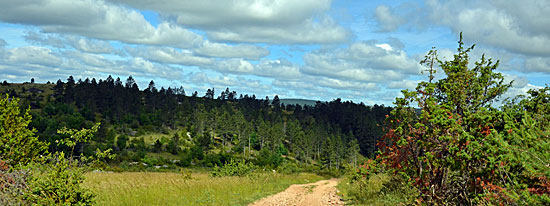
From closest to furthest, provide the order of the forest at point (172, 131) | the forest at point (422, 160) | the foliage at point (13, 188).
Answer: the forest at point (422, 160)
the foliage at point (13, 188)
the forest at point (172, 131)

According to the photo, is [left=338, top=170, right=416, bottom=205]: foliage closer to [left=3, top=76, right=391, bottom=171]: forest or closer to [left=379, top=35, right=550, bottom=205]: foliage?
[left=379, top=35, right=550, bottom=205]: foliage

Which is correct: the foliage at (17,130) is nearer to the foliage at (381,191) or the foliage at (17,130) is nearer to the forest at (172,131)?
the foliage at (381,191)

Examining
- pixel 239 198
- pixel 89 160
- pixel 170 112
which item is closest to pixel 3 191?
pixel 89 160

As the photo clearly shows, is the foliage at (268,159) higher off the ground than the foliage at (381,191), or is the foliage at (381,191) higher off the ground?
the foliage at (381,191)

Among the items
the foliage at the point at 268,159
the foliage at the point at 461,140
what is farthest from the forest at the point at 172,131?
the foliage at the point at 461,140

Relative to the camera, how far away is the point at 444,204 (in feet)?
26.8

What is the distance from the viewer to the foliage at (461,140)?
6.50 meters

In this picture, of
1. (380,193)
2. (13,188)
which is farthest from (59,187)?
(380,193)

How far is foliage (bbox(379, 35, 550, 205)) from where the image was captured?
650cm

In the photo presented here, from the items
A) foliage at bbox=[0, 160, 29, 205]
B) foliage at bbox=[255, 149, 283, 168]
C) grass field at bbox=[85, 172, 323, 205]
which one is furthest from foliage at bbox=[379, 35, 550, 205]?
foliage at bbox=[255, 149, 283, 168]

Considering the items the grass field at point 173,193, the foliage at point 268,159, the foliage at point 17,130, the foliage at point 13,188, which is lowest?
the foliage at point 268,159

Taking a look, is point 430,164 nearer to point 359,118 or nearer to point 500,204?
point 500,204

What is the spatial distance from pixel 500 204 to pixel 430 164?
2628 mm

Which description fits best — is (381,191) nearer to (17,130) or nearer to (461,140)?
(461,140)
